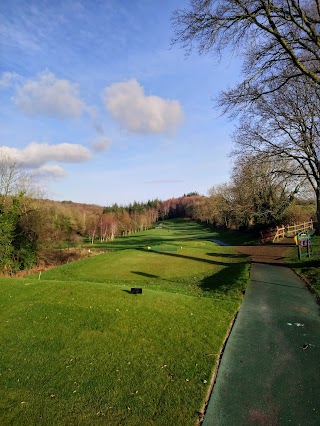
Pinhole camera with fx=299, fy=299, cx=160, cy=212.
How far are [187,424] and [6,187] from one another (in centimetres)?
3417

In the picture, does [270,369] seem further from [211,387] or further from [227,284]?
[227,284]

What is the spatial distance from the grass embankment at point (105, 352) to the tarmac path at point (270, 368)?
1.21 feet

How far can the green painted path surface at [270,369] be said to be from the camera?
15.3 feet

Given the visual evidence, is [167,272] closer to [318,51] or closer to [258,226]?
[318,51]

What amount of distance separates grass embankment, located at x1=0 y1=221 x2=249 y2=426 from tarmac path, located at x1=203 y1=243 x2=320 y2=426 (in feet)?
1.21

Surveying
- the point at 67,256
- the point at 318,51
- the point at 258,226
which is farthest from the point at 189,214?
the point at 318,51

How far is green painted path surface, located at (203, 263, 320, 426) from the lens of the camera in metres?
4.65

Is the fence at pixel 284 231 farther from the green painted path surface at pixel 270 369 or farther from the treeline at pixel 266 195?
the green painted path surface at pixel 270 369

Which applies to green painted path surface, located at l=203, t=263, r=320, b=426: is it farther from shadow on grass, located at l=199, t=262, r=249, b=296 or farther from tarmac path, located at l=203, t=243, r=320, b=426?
Result: shadow on grass, located at l=199, t=262, r=249, b=296

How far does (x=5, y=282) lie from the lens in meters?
12.2

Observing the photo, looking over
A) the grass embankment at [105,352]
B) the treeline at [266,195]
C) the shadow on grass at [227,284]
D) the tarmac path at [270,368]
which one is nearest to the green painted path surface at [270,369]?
the tarmac path at [270,368]

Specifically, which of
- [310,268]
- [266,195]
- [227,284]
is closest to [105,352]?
[227,284]

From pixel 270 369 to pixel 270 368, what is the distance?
0.12ft

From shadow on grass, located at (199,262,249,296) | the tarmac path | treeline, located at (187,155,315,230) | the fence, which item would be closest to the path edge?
the tarmac path
